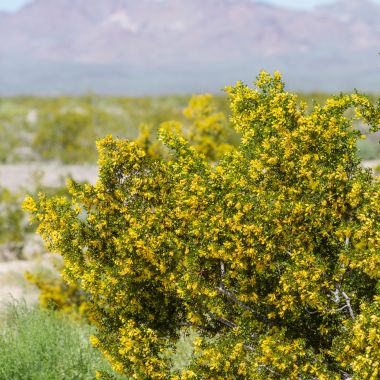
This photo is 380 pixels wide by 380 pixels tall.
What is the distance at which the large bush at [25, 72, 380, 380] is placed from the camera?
7012mm

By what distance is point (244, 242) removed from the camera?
713 cm

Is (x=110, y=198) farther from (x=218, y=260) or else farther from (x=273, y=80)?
(x=273, y=80)

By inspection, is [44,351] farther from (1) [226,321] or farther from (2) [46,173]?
(2) [46,173]

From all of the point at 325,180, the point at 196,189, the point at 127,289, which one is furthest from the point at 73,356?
the point at 325,180

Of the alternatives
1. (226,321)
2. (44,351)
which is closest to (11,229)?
(44,351)

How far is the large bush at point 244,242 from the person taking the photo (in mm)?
7012

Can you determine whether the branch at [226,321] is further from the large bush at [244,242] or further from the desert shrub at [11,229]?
the desert shrub at [11,229]

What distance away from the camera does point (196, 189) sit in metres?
7.26

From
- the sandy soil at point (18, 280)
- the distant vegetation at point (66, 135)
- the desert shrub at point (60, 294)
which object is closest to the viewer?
the desert shrub at point (60, 294)

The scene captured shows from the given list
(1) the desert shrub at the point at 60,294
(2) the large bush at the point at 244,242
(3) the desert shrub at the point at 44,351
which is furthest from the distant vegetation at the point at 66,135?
(2) the large bush at the point at 244,242

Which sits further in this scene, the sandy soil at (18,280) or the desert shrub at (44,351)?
the sandy soil at (18,280)

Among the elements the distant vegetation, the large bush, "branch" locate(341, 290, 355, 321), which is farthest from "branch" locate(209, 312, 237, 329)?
the distant vegetation

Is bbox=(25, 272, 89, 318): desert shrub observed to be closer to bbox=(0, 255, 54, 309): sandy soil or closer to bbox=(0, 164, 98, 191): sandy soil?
bbox=(0, 255, 54, 309): sandy soil

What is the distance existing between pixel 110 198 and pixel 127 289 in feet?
3.23
